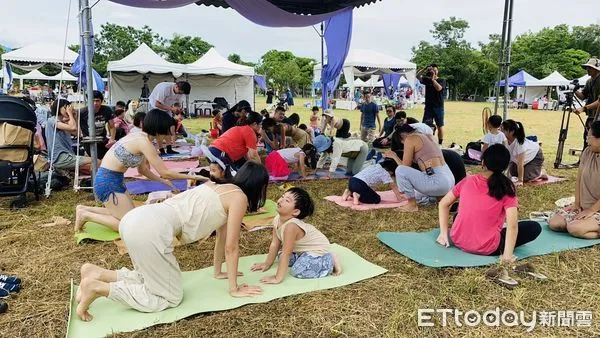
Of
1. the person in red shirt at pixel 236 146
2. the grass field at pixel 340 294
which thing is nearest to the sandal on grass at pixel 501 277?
the grass field at pixel 340 294

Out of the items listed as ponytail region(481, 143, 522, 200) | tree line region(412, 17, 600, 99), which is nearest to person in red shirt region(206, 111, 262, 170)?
ponytail region(481, 143, 522, 200)

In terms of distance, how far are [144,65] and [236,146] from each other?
9791 millimetres

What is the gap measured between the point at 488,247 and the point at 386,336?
122 cm

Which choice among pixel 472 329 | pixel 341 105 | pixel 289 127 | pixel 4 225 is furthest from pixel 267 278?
pixel 341 105

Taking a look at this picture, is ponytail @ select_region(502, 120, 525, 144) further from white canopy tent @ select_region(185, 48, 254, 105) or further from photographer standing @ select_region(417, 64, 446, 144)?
white canopy tent @ select_region(185, 48, 254, 105)

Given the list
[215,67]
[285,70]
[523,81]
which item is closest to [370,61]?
[215,67]

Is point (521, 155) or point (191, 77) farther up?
point (191, 77)

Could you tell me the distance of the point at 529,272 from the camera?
260cm

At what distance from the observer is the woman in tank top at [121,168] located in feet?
9.47

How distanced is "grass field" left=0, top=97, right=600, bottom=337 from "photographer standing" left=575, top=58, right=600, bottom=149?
336cm

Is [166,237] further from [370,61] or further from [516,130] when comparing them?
[370,61]

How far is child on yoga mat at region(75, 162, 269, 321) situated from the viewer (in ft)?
6.43

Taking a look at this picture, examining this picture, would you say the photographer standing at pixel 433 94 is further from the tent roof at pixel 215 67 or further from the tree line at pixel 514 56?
the tree line at pixel 514 56

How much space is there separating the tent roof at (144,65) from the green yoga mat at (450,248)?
1156 centimetres
